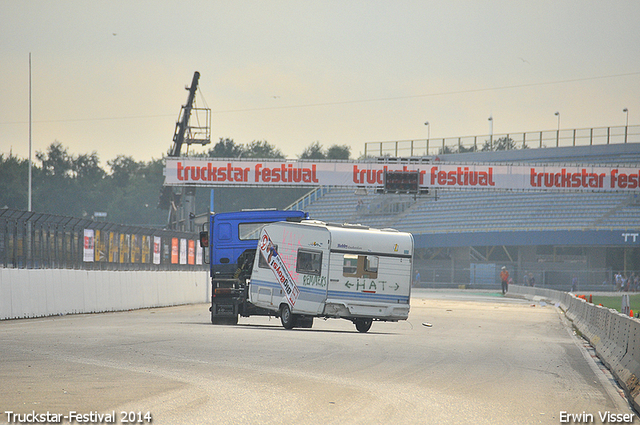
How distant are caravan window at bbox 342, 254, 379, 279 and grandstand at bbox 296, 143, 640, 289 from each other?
44838mm

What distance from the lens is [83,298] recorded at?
2748cm

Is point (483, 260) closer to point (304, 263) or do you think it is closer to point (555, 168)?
point (555, 168)

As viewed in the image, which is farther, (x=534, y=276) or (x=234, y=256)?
(x=534, y=276)

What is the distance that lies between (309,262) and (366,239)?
150 cm

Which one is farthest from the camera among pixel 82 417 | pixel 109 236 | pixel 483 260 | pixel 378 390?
pixel 483 260

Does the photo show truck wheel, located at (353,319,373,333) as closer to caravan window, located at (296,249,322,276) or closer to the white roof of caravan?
the white roof of caravan

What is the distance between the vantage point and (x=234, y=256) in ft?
76.0

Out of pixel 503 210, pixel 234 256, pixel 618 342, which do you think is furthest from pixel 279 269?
Answer: pixel 503 210

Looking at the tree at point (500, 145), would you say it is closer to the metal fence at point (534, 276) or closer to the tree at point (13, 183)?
the metal fence at point (534, 276)

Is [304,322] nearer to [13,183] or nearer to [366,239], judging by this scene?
[366,239]

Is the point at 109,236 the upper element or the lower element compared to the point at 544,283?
upper

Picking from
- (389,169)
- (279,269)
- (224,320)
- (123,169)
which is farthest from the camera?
(123,169)

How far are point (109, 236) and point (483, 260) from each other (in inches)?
1911

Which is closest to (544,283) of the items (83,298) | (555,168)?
(555,168)
